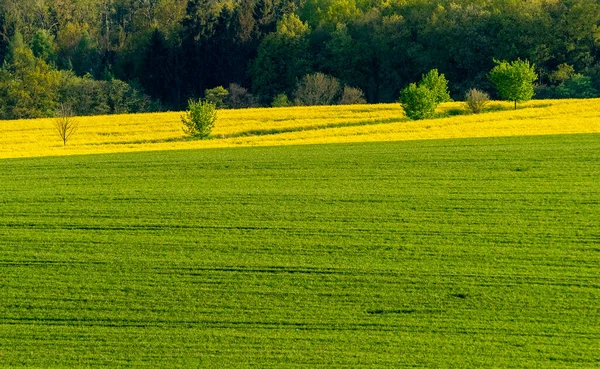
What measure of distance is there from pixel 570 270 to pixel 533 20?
64792 millimetres

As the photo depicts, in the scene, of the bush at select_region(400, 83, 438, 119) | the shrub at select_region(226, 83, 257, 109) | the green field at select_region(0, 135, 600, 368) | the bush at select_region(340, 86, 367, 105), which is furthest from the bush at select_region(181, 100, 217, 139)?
the shrub at select_region(226, 83, 257, 109)

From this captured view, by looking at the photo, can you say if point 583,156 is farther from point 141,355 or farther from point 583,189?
point 141,355

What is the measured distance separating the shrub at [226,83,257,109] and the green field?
2098 inches

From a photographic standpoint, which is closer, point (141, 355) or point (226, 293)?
point (141, 355)

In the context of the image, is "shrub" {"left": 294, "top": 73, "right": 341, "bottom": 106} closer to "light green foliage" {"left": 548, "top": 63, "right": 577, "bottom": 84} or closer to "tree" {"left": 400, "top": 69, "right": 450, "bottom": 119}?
"light green foliage" {"left": 548, "top": 63, "right": 577, "bottom": 84}

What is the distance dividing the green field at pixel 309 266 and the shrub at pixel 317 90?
48267mm

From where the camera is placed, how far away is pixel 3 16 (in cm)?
9662

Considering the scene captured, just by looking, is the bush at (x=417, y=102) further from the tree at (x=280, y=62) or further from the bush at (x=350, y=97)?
the tree at (x=280, y=62)

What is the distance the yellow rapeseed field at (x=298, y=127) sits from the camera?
36000 millimetres

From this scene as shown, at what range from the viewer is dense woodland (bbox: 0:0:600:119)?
7619 centimetres

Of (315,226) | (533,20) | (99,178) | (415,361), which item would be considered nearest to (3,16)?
(533,20)

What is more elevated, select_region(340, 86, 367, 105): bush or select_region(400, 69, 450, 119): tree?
select_region(400, 69, 450, 119): tree

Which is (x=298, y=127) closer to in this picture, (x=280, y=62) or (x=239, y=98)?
(x=239, y=98)

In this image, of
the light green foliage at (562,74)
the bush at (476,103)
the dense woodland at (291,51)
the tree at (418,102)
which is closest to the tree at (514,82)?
the bush at (476,103)
